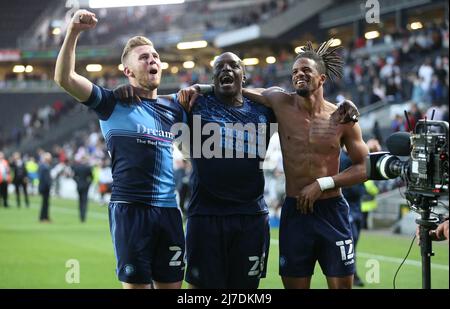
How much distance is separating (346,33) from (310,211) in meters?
33.1

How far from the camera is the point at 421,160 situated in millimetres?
5160

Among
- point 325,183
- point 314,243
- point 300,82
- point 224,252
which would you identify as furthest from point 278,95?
point 224,252

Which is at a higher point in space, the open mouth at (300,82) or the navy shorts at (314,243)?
the open mouth at (300,82)

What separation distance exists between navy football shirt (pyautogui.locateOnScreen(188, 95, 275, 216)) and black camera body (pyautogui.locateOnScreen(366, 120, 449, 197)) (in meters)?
0.96

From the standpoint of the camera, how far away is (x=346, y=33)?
3784 cm

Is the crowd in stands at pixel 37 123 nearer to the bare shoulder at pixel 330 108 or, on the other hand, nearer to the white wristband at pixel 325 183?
the bare shoulder at pixel 330 108

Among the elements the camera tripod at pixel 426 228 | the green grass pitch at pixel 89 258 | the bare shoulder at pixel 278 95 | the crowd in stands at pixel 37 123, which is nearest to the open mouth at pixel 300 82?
the bare shoulder at pixel 278 95

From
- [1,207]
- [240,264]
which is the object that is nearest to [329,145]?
[240,264]

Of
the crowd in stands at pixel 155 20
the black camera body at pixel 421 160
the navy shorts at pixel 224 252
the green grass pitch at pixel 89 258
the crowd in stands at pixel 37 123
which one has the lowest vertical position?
the green grass pitch at pixel 89 258

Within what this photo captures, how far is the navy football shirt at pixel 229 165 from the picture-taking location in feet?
18.7

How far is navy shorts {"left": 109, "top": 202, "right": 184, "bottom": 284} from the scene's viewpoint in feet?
17.6

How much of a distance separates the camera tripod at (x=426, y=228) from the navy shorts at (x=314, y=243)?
636 mm

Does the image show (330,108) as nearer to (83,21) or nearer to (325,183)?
(325,183)
